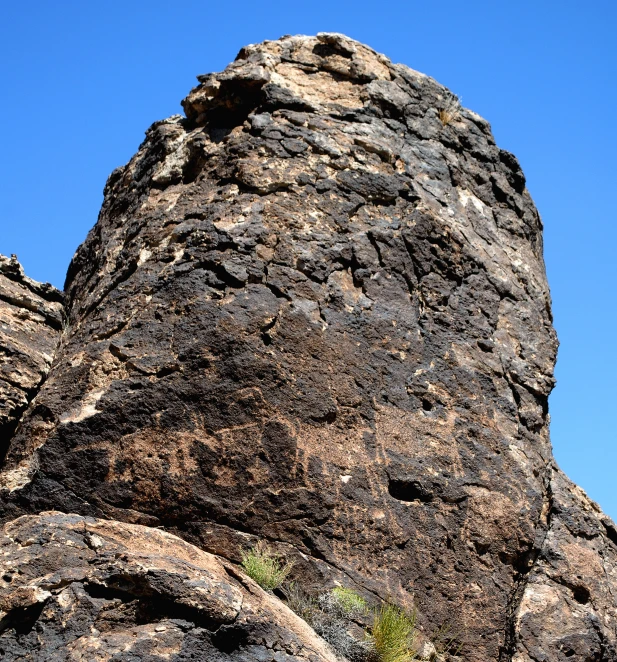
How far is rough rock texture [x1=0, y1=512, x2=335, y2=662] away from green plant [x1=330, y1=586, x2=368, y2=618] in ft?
1.57

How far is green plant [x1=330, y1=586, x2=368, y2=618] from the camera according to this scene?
16.9 ft

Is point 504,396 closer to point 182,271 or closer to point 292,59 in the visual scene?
point 182,271

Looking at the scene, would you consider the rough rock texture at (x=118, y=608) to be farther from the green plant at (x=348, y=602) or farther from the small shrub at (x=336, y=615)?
the green plant at (x=348, y=602)

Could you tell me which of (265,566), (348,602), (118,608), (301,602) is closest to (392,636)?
(348,602)

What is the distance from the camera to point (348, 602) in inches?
204

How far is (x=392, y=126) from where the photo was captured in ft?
23.2

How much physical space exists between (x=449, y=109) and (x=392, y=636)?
436 cm

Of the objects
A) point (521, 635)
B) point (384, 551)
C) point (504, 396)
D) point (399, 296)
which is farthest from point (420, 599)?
point (399, 296)

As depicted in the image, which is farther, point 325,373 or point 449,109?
point 449,109

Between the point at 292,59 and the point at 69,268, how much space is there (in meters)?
2.47

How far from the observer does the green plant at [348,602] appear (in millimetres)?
5145

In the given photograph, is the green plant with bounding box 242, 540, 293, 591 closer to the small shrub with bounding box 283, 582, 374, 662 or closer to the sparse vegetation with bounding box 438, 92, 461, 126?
the small shrub with bounding box 283, 582, 374, 662

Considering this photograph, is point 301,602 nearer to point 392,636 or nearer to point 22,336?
point 392,636

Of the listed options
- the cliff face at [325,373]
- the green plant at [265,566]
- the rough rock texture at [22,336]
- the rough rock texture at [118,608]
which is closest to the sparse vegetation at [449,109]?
the cliff face at [325,373]
